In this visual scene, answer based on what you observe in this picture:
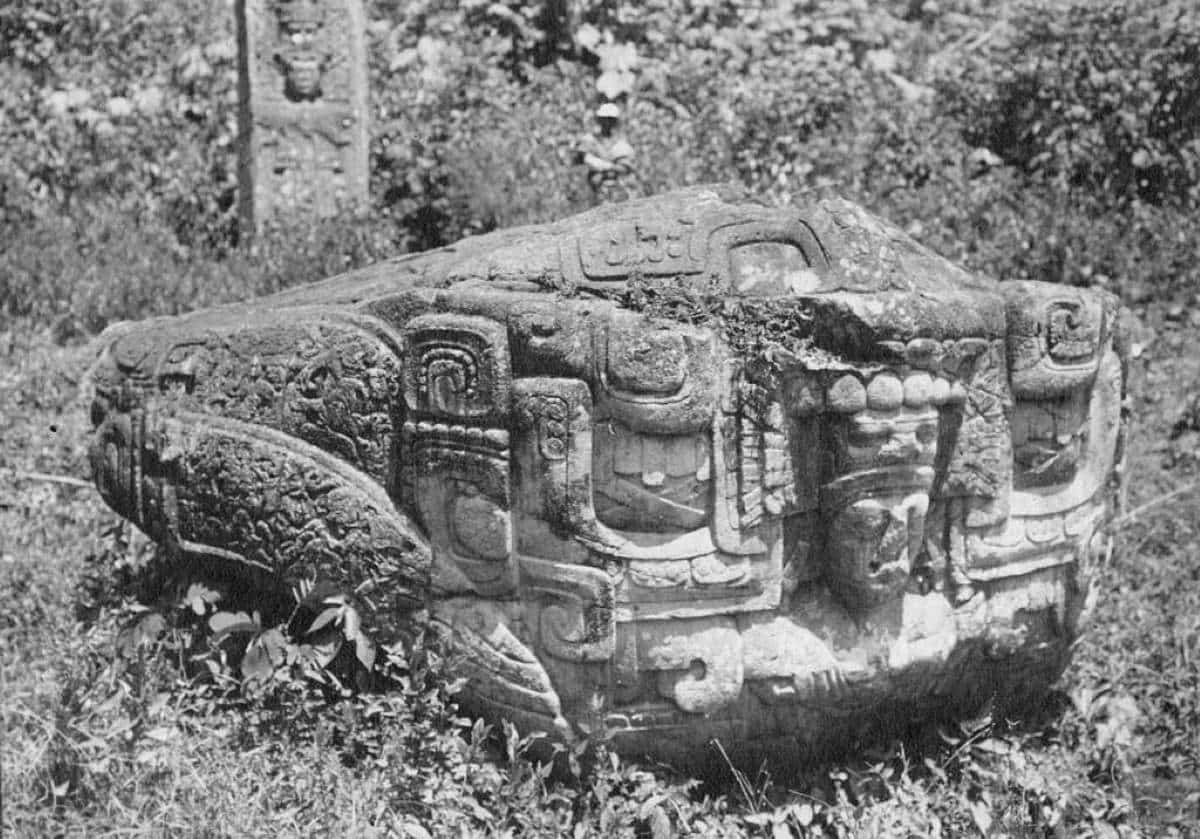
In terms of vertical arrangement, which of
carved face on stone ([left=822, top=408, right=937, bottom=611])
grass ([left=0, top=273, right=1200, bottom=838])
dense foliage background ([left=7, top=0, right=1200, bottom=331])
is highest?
carved face on stone ([left=822, top=408, right=937, bottom=611])

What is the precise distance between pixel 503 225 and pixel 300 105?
1.32 meters

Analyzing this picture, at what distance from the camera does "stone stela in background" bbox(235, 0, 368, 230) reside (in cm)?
828

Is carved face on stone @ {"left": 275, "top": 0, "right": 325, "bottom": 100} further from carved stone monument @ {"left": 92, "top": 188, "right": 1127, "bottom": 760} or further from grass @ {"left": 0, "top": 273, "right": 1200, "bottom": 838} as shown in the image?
carved stone monument @ {"left": 92, "top": 188, "right": 1127, "bottom": 760}

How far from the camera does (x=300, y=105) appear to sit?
27.3 ft

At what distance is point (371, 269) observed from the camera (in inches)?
205

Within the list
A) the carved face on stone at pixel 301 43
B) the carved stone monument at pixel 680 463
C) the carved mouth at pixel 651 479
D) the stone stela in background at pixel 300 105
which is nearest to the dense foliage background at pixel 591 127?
the stone stela in background at pixel 300 105

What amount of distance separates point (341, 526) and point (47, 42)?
A: 6.47 m

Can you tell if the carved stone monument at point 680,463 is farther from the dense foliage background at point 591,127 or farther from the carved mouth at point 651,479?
the dense foliage background at point 591,127

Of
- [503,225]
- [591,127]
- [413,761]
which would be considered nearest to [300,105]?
[503,225]

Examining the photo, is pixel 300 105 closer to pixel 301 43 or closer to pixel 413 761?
pixel 301 43

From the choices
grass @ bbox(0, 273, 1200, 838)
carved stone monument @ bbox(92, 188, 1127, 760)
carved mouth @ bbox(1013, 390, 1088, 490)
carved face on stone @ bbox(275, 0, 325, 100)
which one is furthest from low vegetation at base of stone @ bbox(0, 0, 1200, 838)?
carved mouth @ bbox(1013, 390, 1088, 490)

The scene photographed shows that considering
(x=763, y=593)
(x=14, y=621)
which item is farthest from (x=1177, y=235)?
(x=14, y=621)

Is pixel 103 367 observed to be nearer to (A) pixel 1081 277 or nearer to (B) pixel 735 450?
(B) pixel 735 450

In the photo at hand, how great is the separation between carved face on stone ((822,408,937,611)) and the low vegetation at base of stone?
68cm
